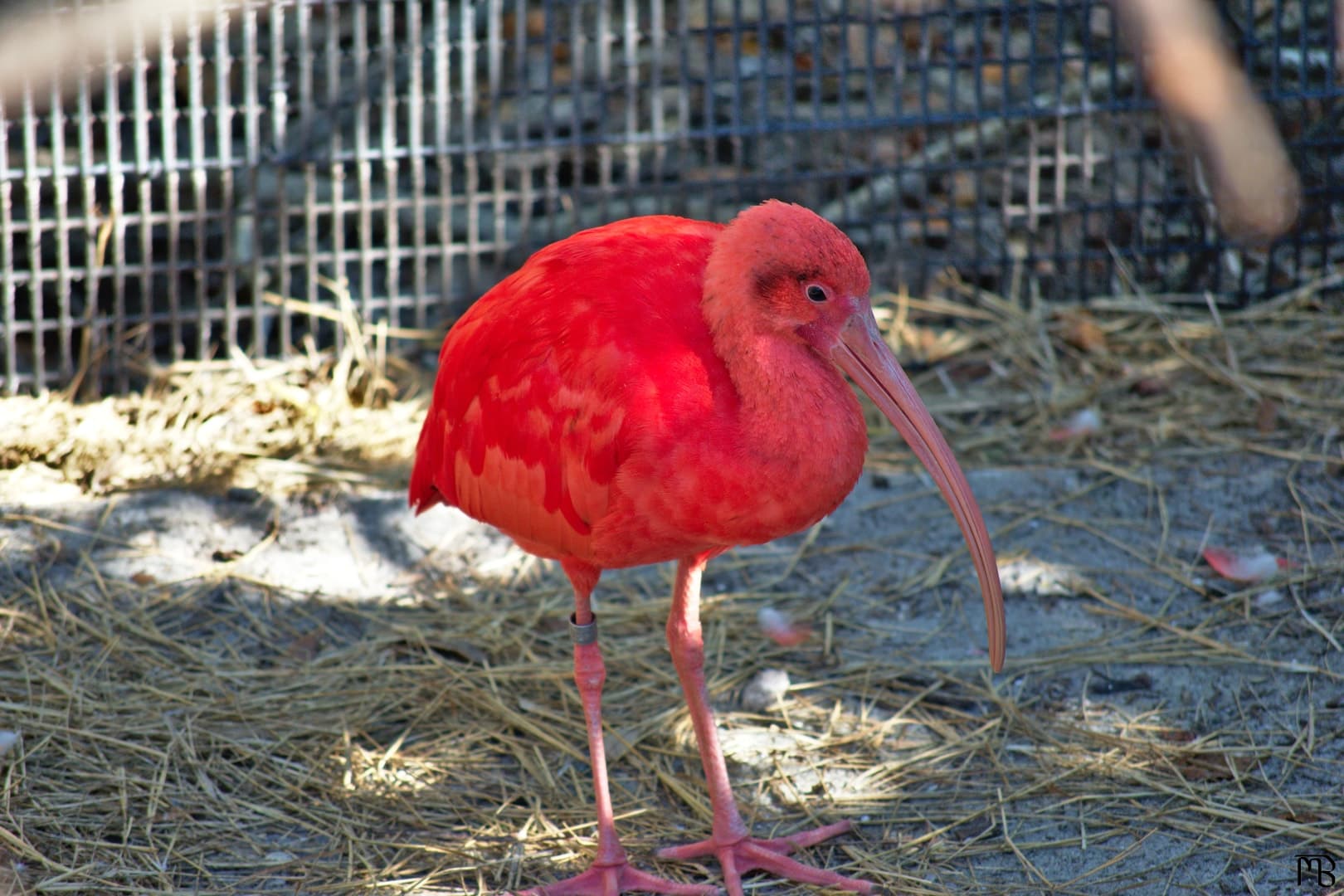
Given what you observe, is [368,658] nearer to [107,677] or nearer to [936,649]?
[107,677]

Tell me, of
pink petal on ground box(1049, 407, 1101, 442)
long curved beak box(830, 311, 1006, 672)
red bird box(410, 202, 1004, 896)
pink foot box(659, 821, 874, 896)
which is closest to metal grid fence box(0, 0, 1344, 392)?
pink petal on ground box(1049, 407, 1101, 442)

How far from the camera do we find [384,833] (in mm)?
2963

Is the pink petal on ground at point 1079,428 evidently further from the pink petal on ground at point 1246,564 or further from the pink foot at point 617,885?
the pink foot at point 617,885

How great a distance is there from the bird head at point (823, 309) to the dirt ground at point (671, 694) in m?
0.64

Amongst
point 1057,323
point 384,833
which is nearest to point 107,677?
point 384,833

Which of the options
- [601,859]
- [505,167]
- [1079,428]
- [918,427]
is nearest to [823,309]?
[918,427]

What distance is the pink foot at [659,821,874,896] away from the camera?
277cm

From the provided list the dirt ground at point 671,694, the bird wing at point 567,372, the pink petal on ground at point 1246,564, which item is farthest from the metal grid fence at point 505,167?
the bird wing at point 567,372

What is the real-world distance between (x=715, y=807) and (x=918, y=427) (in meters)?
0.95

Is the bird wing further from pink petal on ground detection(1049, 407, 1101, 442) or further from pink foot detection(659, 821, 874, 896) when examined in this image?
pink petal on ground detection(1049, 407, 1101, 442)

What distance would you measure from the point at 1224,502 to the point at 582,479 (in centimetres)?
222

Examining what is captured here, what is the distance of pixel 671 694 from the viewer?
3439 mm

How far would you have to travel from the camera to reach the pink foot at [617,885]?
2820 mm

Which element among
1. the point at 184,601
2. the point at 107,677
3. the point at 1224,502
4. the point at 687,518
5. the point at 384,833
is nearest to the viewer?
the point at 687,518
